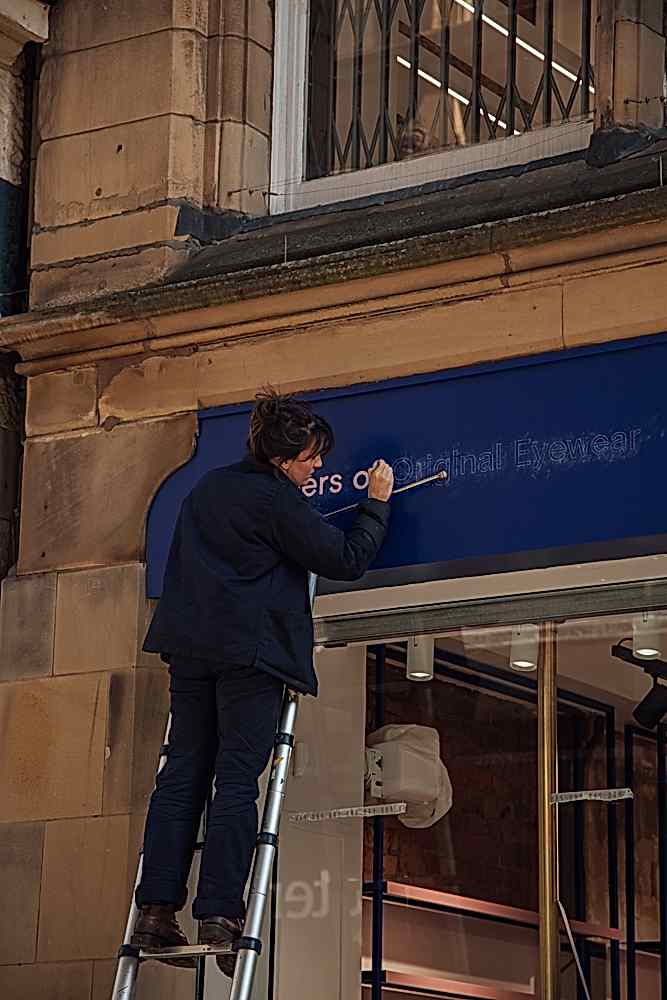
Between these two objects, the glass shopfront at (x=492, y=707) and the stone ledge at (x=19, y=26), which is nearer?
the glass shopfront at (x=492, y=707)

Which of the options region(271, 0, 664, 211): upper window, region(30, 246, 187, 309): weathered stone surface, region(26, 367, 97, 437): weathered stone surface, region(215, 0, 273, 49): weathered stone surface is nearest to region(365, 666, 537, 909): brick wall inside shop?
region(26, 367, 97, 437): weathered stone surface

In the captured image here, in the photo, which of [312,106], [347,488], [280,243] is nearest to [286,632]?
[347,488]

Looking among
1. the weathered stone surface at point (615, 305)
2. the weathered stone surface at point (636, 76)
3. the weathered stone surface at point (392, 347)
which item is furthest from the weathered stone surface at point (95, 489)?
the weathered stone surface at point (636, 76)

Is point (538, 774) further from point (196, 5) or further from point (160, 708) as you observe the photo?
point (196, 5)

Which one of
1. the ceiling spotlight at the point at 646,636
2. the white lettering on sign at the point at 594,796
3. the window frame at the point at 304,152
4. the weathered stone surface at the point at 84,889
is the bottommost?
the weathered stone surface at the point at 84,889

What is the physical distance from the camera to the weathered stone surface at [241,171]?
7.56 metres

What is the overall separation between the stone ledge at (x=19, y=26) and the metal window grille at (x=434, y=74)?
0.98 meters

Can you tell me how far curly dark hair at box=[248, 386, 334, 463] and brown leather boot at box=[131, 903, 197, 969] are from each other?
4.33ft

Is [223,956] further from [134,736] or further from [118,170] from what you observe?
[118,170]

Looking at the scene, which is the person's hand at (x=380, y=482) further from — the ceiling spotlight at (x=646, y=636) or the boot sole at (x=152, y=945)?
the boot sole at (x=152, y=945)

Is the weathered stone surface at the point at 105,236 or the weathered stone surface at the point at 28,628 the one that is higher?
the weathered stone surface at the point at 105,236

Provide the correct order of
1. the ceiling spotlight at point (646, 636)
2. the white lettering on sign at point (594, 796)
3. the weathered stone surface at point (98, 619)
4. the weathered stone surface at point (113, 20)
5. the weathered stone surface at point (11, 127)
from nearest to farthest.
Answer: the white lettering on sign at point (594, 796) → the ceiling spotlight at point (646, 636) → the weathered stone surface at point (98, 619) → the weathered stone surface at point (113, 20) → the weathered stone surface at point (11, 127)

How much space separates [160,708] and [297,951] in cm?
89

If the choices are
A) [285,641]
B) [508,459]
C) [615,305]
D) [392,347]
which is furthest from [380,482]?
[615,305]
